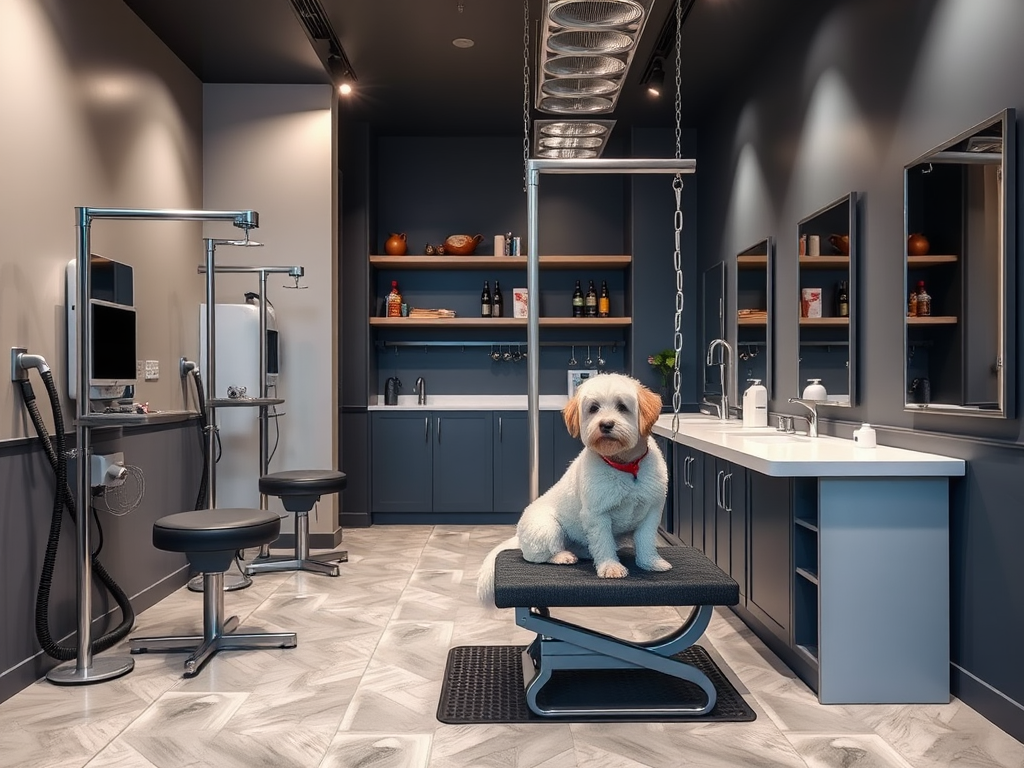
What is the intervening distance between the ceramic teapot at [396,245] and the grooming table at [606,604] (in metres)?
4.18

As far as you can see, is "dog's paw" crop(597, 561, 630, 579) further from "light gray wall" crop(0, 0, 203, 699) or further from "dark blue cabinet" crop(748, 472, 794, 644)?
"light gray wall" crop(0, 0, 203, 699)

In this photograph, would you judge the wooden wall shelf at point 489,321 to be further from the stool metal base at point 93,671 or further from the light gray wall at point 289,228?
the stool metal base at point 93,671

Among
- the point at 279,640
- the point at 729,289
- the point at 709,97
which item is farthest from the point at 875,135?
the point at 279,640

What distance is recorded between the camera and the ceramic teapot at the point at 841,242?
369 centimetres

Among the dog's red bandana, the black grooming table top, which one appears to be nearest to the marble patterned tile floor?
the black grooming table top

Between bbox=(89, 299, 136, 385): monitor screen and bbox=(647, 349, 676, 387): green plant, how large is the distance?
3.77 m

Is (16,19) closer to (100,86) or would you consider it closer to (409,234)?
(100,86)

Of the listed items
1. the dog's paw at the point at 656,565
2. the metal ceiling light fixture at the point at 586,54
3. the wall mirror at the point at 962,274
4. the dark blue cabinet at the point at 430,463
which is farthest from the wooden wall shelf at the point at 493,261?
the dog's paw at the point at 656,565

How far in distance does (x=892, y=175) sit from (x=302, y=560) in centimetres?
365

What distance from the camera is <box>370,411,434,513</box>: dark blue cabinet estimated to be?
6.48 m

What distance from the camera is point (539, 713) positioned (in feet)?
8.74

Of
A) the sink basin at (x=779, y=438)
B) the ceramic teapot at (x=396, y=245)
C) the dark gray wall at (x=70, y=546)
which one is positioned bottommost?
the dark gray wall at (x=70, y=546)

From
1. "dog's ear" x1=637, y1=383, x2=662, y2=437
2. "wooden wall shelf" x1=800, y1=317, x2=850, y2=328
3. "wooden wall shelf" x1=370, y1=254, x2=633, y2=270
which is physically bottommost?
"dog's ear" x1=637, y1=383, x2=662, y2=437

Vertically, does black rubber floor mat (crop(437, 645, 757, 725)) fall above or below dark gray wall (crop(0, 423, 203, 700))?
below
